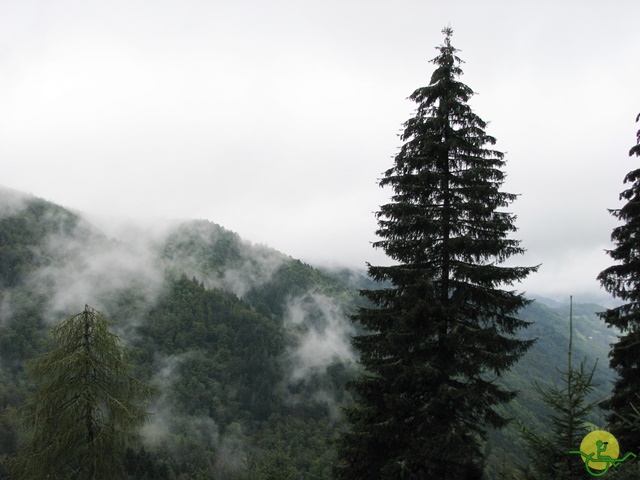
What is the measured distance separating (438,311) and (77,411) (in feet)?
31.6

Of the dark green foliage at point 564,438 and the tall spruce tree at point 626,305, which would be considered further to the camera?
the tall spruce tree at point 626,305

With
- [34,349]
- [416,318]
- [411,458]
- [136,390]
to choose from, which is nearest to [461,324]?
[416,318]

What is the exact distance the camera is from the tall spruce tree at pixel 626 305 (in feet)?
37.7

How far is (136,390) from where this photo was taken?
11594 mm

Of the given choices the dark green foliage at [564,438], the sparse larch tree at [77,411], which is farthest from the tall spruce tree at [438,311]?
the sparse larch tree at [77,411]

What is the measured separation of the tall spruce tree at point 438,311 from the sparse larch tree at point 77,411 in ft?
20.2

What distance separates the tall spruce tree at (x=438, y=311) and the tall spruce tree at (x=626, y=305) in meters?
4.50

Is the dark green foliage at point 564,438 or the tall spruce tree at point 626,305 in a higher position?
the tall spruce tree at point 626,305

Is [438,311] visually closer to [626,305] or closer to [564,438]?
[564,438]

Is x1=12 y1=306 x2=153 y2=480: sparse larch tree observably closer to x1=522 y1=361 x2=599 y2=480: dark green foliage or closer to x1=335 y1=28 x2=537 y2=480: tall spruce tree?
x1=335 y1=28 x2=537 y2=480: tall spruce tree

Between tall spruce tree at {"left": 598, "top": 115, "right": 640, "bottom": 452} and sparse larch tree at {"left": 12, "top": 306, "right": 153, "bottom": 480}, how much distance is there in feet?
45.1

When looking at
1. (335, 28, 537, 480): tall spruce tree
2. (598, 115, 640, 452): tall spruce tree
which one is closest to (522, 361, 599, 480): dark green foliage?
(335, 28, 537, 480): tall spruce tree

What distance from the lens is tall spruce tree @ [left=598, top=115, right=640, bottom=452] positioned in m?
11.5

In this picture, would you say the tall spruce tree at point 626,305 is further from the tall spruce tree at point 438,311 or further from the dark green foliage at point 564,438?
the dark green foliage at point 564,438
